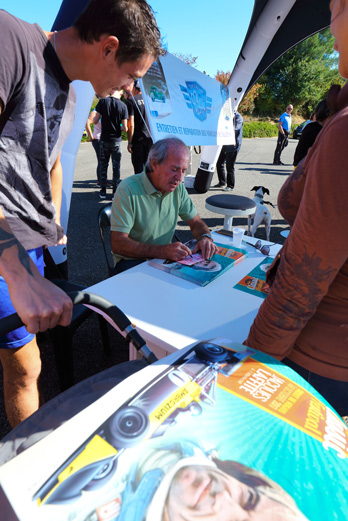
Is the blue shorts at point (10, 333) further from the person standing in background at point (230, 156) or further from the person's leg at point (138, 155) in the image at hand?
the person standing in background at point (230, 156)

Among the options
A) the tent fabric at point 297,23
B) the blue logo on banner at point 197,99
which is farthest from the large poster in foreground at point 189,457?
the tent fabric at point 297,23

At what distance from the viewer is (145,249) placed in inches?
71.3

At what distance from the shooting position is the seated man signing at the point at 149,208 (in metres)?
1.89

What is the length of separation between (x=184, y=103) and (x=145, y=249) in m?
1.45

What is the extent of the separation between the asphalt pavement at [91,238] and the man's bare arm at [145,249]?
805mm

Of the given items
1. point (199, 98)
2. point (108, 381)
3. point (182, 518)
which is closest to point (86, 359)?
point (108, 381)

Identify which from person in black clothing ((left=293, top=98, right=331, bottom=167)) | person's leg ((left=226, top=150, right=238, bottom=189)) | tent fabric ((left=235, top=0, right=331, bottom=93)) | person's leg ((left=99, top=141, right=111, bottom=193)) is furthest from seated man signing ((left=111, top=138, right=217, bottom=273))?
person's leg ((left=226, top=150, right=238, bottom=189))

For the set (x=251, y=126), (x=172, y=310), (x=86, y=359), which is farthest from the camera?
(x=251, y=126)

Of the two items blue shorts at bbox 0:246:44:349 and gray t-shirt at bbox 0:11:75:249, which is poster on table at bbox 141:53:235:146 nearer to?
gray t-shirt at bbox 0:11:75:249

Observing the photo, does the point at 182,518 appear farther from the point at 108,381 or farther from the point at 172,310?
the point at 172,310

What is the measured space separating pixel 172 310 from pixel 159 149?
1165 mm

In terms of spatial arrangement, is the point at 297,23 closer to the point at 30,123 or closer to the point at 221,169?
the point at 30,123

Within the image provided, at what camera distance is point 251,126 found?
79.2 feet

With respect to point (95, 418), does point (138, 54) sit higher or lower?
higher
